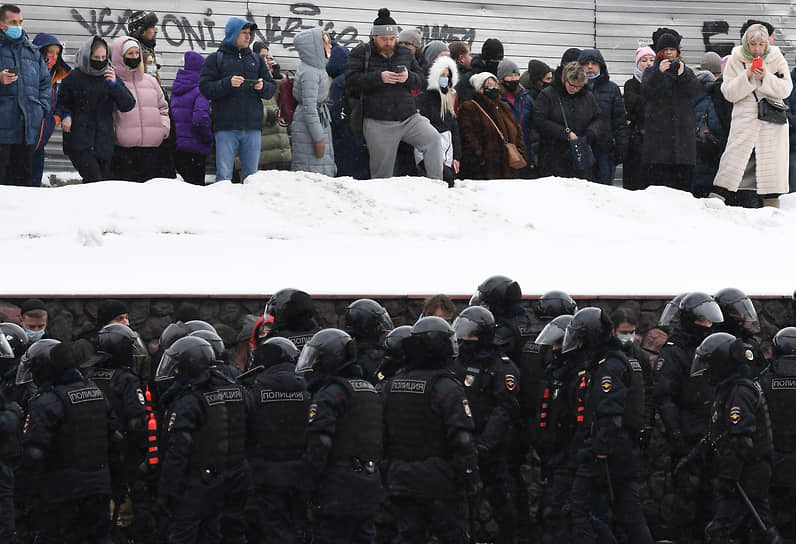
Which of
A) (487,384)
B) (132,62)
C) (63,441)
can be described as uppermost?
(132,62)

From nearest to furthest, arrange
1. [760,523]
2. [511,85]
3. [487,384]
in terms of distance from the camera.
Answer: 1. [760,523]
2. [487,384]
3. [511,85]

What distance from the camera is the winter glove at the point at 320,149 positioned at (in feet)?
49.7

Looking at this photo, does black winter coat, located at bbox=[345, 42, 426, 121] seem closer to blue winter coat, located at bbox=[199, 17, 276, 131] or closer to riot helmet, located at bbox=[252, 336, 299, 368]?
blue winter coat, located at bbox=[199, 17, 276, 131]

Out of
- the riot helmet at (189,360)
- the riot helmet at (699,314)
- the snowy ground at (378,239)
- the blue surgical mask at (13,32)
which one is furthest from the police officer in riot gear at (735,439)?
the blue surgical mask at (13,32)

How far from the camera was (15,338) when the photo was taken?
10289 mm

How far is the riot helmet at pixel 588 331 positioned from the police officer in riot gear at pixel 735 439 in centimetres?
75

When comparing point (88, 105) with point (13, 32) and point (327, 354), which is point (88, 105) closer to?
point (13, 32)

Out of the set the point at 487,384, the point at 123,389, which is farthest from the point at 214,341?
the point at 487,384

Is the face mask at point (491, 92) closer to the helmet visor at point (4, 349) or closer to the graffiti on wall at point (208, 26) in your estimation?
the graffiti on wall at point (208, 26)

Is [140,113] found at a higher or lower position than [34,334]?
higher

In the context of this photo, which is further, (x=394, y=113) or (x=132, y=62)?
(x=394, y=113)

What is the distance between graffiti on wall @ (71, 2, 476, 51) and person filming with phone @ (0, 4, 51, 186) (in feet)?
14.0

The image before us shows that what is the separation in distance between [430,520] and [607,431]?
4.39 feet

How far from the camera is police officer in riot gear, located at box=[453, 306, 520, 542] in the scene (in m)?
10.4
